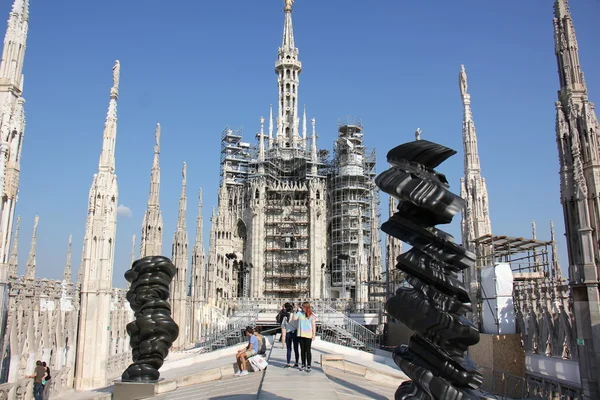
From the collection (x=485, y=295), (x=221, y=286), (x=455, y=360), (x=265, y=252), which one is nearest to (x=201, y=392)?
(x=455, y=360)

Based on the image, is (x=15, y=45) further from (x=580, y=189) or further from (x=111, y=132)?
(x=580, y=189)

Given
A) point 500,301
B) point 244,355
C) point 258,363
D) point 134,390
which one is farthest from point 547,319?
point 134,390

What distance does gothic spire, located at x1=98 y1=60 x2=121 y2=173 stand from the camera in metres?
15.9

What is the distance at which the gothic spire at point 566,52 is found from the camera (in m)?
14.0

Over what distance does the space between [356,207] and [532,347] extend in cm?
3454

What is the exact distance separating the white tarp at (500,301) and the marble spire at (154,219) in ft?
44.5

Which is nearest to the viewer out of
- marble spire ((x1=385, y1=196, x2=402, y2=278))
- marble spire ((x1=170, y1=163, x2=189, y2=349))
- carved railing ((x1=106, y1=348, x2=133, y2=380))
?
carved railing ((x1=106, y1=348, x2=133, y2=380))

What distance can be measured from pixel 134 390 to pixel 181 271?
16.4 meters

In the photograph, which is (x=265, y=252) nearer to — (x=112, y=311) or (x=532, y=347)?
(x=112, y=311)

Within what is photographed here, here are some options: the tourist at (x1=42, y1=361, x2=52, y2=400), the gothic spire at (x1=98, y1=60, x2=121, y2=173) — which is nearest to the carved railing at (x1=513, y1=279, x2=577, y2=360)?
the tourist at (x1=42, y1=361, x2=52, y2=400)

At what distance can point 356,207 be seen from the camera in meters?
50.1

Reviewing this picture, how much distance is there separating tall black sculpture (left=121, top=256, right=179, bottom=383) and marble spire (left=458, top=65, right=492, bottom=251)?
14026 millimetres

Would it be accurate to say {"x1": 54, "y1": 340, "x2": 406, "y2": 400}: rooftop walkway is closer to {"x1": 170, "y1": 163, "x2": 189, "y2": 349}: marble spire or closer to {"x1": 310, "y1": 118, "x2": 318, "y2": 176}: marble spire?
{"x1": 170, "y1": 163, "x2": 189, "y2": 349}: marble spire

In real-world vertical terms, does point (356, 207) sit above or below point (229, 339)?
above
